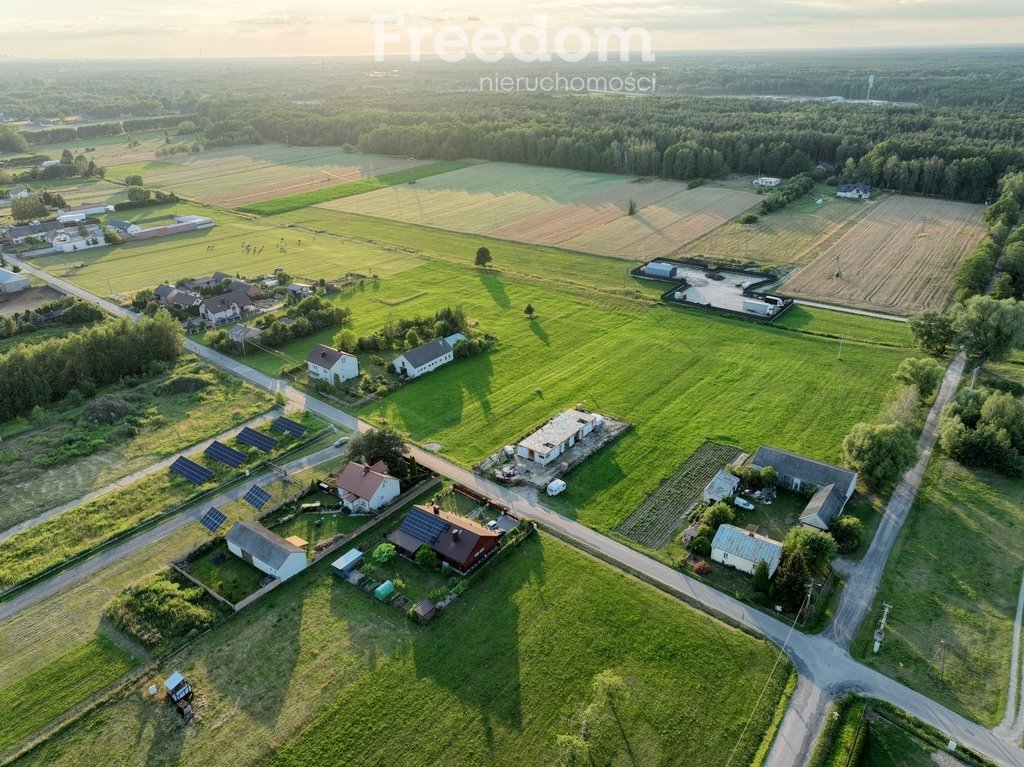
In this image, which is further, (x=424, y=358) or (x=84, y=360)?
(x=424, y=358)

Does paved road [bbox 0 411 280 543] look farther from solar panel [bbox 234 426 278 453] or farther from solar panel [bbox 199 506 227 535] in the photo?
solar panel [bbox 199 506 227 535]

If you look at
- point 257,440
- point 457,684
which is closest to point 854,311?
point 457,684

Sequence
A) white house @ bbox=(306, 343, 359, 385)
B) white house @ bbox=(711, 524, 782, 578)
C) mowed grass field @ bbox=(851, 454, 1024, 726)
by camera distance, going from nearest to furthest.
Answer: mowed grass field @ bbox=(851, 454, 1024, 726)
white house @ bbox=(711, 524, 782, 578)
white house @ bbox=(306, 343, 359, 385)

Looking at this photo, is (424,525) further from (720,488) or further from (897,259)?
(897,259)

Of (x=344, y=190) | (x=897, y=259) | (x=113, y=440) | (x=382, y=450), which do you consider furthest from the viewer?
(x=344, y=190)

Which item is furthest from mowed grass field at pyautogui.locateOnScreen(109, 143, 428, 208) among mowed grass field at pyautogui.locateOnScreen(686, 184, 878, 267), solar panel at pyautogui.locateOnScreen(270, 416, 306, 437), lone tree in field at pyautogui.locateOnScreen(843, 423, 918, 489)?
lone tree in field at pyautogui.locateOnScreen(843, 423, 918, 489)

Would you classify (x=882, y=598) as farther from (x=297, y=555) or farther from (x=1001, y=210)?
(x=1001, y=210)

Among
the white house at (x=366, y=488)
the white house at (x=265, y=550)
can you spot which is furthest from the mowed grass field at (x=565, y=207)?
the white house at (x=265, y=550)
